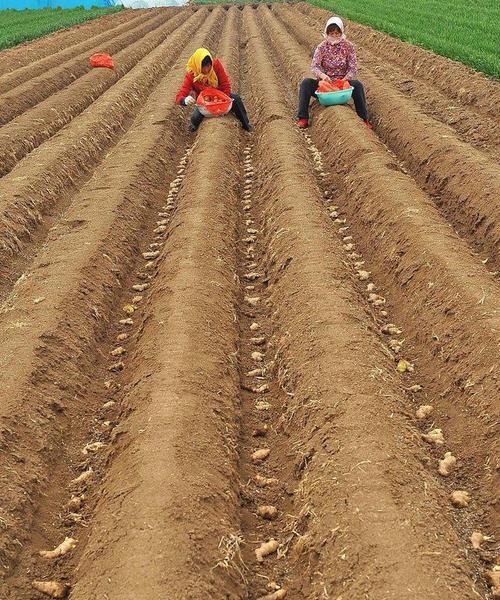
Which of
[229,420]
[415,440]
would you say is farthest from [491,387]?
[229,420]

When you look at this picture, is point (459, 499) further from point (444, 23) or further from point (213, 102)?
point (444, 23)

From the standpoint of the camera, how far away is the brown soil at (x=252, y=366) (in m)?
2.95

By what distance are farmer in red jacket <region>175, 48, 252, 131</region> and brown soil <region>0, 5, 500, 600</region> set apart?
1030 mm

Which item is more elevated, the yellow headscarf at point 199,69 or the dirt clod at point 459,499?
the yellow headscarf at point 199,69

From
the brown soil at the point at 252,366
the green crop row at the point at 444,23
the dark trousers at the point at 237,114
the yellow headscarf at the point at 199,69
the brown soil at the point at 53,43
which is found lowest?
the brown soil at the point at 252,366

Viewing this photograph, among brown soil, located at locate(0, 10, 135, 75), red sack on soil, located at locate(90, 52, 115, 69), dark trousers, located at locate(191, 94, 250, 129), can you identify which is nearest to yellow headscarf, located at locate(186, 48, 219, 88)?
dark trousers, located at locate(191, 94, 250, 129)

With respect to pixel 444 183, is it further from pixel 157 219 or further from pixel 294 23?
pixel 294 23

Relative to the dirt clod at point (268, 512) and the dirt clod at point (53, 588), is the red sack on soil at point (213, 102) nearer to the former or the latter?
the dirt clod at point (268, 512)

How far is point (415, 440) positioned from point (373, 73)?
9.95m

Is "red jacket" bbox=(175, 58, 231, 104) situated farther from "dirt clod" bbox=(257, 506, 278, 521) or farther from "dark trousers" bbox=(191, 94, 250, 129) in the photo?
"dirt clod" bbox=(257, 506, 278, 521)

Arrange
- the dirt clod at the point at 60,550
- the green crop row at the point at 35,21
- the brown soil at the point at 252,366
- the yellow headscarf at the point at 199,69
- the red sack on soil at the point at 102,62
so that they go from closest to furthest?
the brown soil at the point at 252,366 → the dirt clod at the point at 60,550 → the yellow headscarf at the point at 199,69 → the red sack on soil at the point at 102,62 → the green crop row at the point at 35,21

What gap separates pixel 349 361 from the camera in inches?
159

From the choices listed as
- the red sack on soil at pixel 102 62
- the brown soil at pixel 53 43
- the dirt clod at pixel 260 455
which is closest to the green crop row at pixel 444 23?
the red sack on soil at pixel 102 62

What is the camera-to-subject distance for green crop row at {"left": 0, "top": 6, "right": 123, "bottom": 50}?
21172 millimetres
